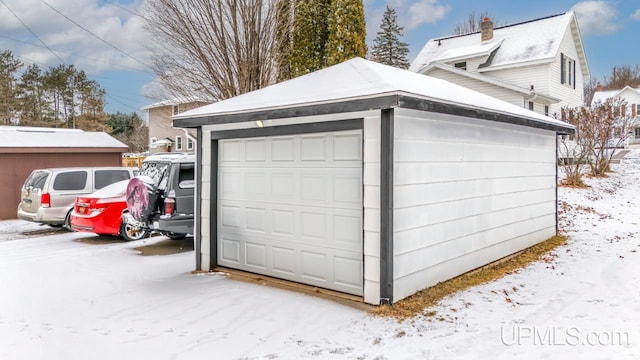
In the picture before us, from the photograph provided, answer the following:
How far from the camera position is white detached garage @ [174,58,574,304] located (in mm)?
4805

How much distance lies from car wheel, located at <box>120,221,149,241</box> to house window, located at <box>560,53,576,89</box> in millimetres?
20069

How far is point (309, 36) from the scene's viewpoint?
13.0 metres

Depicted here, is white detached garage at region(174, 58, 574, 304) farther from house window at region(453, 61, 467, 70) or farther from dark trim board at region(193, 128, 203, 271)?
house window at region(453, 61, 467, 70)

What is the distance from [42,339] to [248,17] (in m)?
10.2

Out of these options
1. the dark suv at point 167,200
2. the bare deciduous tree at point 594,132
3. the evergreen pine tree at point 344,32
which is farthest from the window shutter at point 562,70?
the dark suv at point 167,200

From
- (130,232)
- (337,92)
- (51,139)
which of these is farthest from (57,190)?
(337,92)

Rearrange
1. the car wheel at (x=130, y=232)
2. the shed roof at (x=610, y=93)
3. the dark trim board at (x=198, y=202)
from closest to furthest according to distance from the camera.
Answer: the dark trim board at (x=198, y=202), the car wheel at (x=130, y=232), the shed roof at (x=610, y=93)

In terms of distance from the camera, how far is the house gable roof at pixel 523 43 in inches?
802

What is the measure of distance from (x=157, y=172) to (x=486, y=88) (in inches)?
639

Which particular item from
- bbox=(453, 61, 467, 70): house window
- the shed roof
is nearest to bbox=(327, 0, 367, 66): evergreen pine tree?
bbox=(453, 61, 467, 70): house window

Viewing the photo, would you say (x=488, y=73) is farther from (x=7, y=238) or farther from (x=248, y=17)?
(x=7, y=238)

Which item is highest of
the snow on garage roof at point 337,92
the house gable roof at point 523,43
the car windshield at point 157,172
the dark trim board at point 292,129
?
the house gable roof at point 523,43

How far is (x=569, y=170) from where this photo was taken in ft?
53.6

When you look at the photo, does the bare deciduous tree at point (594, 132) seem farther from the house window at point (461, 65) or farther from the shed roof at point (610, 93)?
the shed roof at point (610, 93)
